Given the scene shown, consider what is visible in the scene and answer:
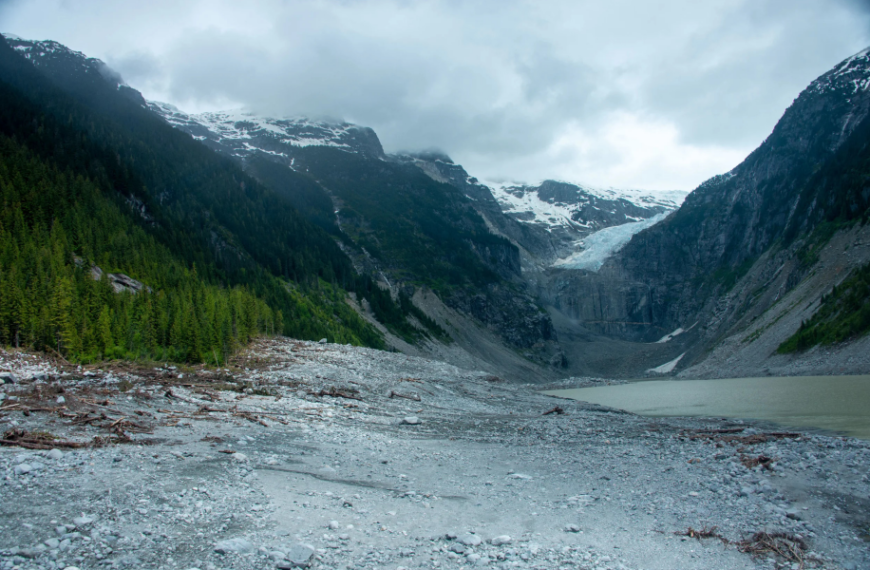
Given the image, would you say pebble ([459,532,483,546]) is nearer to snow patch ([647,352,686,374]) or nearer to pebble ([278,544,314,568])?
pebble ([278,544,314,568])

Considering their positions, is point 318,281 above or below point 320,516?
above

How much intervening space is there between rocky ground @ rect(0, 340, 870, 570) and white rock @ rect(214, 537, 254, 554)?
4 cm

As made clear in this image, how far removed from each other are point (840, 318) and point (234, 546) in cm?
9422

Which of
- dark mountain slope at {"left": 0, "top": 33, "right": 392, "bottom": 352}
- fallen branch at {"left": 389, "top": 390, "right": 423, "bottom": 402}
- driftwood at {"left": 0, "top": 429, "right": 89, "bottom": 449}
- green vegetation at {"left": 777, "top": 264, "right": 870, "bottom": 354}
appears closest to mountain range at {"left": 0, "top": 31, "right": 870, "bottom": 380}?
green vegetation at {"left": 777, "top": 264, "right": 870, "bottom": 354}

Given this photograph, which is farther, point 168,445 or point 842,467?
point 842,467

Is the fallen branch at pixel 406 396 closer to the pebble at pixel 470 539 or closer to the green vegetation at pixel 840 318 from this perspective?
the pebble at pixel 470 539

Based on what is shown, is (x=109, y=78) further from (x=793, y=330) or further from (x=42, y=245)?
(x=793, y=330)

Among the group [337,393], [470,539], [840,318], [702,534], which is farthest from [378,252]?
[470,539]

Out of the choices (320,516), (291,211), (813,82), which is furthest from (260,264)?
(813,82)

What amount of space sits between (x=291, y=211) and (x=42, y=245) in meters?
76.1

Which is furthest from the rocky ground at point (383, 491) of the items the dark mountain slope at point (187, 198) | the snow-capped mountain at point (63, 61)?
the snow-capped mountain at point (63, 61)

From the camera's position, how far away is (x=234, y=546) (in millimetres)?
7312

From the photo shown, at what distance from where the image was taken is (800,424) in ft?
85.0

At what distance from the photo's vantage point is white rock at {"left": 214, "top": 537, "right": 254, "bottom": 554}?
7.21 metres
